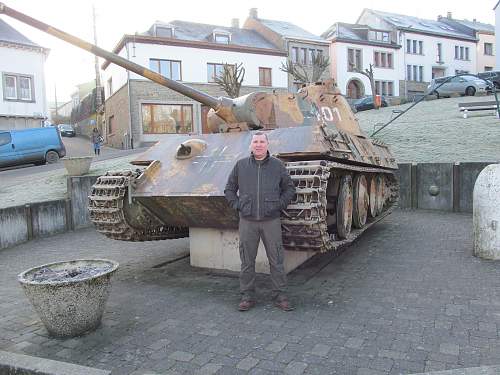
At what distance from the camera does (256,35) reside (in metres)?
38.5

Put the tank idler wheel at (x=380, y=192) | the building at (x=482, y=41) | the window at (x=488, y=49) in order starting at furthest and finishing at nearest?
1. the window at (x=488, y=49)
2. the building at (x=482, y=41)
3. the tank idler wheel at (x=380, y=192)

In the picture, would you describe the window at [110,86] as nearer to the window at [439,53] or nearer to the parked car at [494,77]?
the parked car at [494,77]

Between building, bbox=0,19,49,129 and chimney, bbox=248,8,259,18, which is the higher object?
chimney, bbox=248,8,259,18

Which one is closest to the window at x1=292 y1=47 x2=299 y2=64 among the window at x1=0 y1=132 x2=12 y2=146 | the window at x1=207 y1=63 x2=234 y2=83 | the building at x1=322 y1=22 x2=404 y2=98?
the building at x1=322 y1=22 x2=404 y2=98

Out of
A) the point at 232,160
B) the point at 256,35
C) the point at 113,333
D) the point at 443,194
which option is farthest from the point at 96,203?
the point at 256,35

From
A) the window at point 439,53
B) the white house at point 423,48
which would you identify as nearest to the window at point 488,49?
the white house at point 423,48

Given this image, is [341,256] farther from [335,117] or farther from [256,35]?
[256,35]

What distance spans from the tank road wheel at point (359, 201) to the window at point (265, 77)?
27.8m

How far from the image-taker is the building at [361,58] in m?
43.9

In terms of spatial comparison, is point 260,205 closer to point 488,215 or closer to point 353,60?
point 488,215

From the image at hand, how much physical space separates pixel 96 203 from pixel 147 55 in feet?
81.8

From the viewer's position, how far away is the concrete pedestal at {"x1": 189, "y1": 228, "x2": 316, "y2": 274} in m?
6.62

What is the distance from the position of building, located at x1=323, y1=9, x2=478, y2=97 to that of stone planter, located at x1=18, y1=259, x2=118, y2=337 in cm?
4105

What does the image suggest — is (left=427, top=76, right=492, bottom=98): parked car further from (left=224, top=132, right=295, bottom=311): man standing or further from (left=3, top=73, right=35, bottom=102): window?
(left=224, top=132, right=295, bottom=311): man standing
